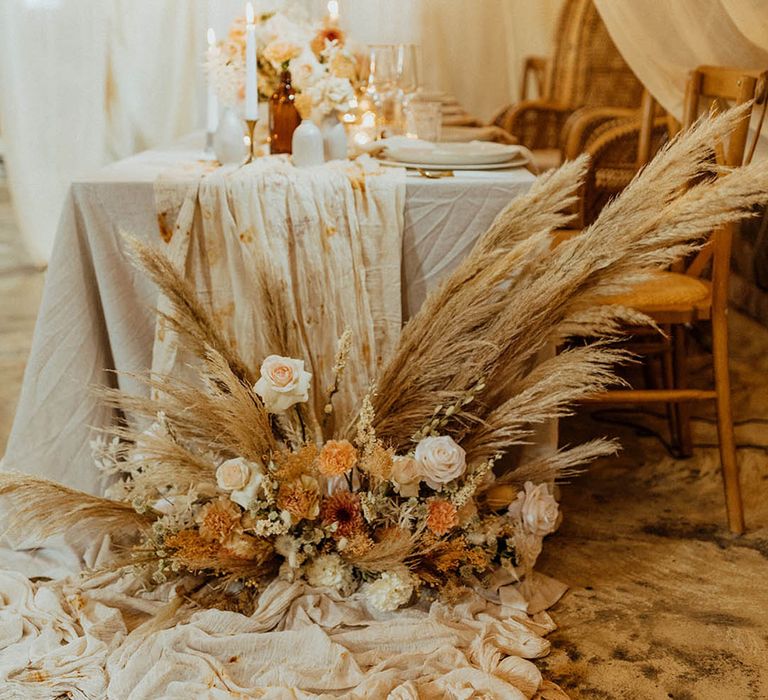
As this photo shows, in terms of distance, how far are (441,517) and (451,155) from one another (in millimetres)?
693

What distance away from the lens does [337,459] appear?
1.51 m

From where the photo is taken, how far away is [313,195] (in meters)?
1.74

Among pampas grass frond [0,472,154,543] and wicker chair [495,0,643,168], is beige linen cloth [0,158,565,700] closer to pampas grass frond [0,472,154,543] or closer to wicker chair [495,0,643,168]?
pampas grass frond [0,472,154,543]

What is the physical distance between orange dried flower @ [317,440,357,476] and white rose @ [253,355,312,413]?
102 mm

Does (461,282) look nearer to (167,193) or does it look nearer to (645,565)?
(167,193)

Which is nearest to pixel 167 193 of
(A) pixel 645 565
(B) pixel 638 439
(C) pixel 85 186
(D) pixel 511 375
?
(C) pixel 85 186

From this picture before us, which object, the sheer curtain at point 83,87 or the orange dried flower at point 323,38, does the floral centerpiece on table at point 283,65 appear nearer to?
the orange dried flower at point 323,38

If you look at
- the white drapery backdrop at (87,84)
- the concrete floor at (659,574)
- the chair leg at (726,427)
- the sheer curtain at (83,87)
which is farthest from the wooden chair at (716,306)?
the sheer curtain at (83,87)

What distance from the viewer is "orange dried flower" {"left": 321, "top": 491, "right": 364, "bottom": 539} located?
1.56m

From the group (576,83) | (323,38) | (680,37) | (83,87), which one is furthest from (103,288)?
(576,83)

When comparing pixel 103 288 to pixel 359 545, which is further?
pixel 103 288

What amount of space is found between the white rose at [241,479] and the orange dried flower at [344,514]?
0.12 meters

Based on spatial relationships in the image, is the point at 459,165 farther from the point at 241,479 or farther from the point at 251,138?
the point at 241,479

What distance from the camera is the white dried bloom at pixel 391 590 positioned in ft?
5.07
